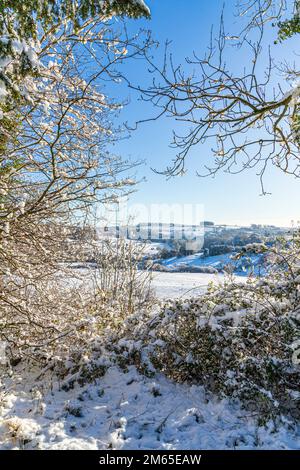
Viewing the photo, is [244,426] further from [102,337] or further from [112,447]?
[102,337]

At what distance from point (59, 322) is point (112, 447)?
3.49m

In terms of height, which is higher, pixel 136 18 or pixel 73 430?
pixel 136 18

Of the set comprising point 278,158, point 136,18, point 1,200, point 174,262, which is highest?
point 136,18

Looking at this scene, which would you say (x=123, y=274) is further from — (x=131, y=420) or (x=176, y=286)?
(x=176, y=286)

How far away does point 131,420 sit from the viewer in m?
3.71

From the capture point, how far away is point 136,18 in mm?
3848

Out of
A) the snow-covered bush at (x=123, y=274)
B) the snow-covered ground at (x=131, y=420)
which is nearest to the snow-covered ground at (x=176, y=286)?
the snow-covered bush at (x=123, y=274)

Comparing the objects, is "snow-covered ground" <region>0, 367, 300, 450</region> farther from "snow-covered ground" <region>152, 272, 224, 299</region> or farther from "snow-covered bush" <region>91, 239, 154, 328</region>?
"snow-covered ground" <region>152, 272, 224, 299</region>

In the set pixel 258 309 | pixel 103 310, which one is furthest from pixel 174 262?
pixel 258 309

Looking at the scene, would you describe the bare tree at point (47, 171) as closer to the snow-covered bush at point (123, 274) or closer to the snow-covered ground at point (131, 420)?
the snow-covered ground at point (131, 420)

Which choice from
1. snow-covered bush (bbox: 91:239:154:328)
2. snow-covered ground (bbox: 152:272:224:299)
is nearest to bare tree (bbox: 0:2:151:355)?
snow-covered bush (bbox: 91:239:154:328)

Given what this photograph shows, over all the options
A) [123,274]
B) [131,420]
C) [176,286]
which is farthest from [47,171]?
[176,286]

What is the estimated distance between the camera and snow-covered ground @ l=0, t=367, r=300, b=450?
10.5 ft

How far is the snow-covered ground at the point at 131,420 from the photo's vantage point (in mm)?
3191
